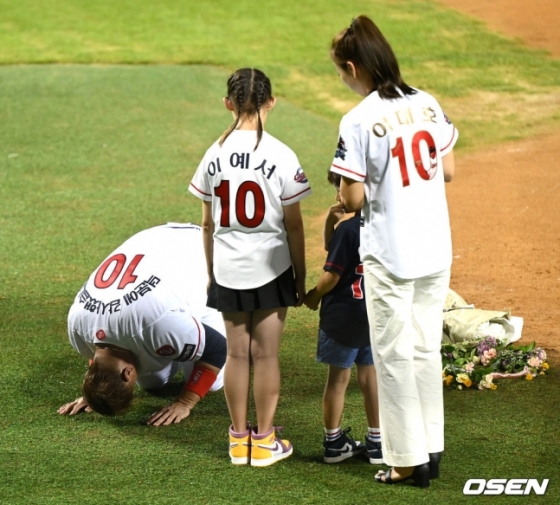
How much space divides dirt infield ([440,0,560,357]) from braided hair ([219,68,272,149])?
258 cm

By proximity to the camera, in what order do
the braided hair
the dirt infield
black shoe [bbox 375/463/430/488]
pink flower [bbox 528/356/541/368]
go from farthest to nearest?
the dirt infield < pink flower [bbox 528/356/541/368] < the braided hair < black shoe [bbox 375/463/430/488]

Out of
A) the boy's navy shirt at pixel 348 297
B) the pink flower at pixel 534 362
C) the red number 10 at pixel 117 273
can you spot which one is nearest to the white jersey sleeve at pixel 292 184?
the boy's navy shirt at pixel 348 297

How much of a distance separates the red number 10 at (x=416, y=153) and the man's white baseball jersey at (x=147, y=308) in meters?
1.38

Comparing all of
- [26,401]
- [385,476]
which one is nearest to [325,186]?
[26,401]

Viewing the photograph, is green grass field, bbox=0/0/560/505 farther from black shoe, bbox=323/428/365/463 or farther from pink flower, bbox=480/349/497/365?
pink flower, bbox=480/349/497/365

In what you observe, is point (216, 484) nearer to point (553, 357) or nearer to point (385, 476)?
point (385, 476)

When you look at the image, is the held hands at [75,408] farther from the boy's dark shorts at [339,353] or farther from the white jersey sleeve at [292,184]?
the white jersey sleeve at [292,184]

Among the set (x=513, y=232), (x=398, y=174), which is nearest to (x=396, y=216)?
(x=398, y=174)

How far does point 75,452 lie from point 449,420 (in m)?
1.68

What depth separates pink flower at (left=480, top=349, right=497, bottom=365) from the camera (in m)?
4.82

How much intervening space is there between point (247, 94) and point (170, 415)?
1599 millimetres

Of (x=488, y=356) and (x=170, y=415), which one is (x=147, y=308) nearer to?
(x=170, y=415)

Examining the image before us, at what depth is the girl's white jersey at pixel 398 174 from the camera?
3.25 m

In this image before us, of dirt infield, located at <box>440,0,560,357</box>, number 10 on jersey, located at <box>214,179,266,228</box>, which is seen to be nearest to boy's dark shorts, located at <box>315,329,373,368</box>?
number 10 on jersey, located at <box>214,179,266,228</box>
